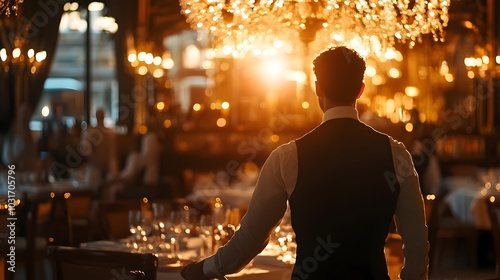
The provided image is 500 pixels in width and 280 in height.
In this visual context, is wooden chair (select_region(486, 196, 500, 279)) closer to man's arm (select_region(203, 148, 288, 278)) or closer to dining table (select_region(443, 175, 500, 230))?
dining table (select_region(443, 175, 500, 230))

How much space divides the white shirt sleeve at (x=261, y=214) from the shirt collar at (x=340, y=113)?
159 millimetres

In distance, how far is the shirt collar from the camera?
303 centimetres

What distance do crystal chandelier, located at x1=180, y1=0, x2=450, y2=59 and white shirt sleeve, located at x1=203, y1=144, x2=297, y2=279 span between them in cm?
206

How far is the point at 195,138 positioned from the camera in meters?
13.9

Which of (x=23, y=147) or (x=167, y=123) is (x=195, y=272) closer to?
(x=23, y=147)

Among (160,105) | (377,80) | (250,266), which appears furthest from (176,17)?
(250,266)

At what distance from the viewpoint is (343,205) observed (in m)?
2.95

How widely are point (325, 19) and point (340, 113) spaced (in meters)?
2.27

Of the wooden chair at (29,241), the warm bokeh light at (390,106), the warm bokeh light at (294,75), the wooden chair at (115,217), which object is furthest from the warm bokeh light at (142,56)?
the wooden chair at (115,217)

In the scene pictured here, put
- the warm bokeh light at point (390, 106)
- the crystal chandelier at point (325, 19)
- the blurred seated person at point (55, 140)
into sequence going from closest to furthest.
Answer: the crystal chandelier at point (325, 19) < the blurred seated person at point (55, 140) < the warm bokeh light at point (390, 106)

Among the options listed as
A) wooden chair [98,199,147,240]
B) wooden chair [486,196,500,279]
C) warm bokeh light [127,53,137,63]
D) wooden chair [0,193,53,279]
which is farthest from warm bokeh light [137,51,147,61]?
wooden chair [486,196,500,279]

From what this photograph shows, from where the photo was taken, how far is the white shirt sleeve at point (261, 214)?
3.01m

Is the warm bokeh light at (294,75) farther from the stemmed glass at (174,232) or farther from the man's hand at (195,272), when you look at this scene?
the man's hand at (195,272)

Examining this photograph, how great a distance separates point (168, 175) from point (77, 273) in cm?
987
